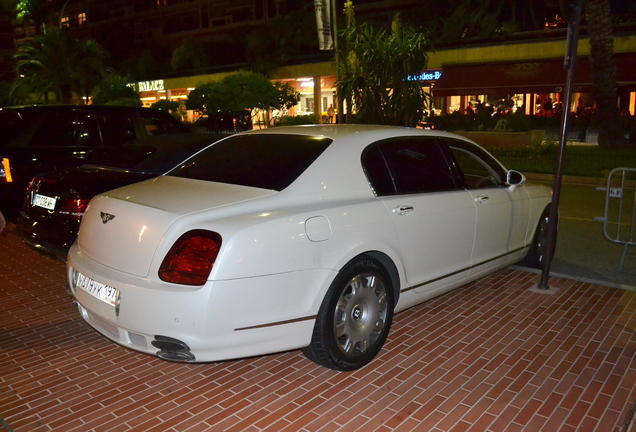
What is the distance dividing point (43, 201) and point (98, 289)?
2502mm

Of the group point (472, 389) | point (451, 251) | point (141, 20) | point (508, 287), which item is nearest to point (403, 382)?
point (472, 389)

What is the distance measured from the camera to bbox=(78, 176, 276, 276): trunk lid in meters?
3.67

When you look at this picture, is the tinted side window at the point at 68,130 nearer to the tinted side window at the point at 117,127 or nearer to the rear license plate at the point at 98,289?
the tinted side window at the point at 117,127

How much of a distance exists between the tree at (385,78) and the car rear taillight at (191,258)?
11.5m

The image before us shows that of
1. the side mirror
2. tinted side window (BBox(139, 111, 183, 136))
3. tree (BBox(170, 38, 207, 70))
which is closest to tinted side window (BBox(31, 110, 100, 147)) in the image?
tinted side window (BBox(139, 111, 183, 136))

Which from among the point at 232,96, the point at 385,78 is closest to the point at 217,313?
the point at 385,78

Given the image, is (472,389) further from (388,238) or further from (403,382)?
(388,238)

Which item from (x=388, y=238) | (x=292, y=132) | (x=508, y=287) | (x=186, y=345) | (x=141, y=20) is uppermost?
(x=141, y=20)

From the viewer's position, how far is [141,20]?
66.1 meters

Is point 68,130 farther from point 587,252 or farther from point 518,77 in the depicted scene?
point 518,77

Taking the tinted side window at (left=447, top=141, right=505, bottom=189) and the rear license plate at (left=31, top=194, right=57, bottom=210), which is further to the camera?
the rear license plate at (left=31, top=194, right=57, bottom=210)

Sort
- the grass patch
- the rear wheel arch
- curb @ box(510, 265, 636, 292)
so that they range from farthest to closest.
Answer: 1. the grass patch
2. curb @ box(510, 265, 636, 292)
3. the rear wheel arch

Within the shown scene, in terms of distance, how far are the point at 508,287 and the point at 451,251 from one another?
148cm

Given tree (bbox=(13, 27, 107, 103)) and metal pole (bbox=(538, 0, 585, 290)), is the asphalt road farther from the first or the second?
tree (bbox=(13, 27, 107, 103))
